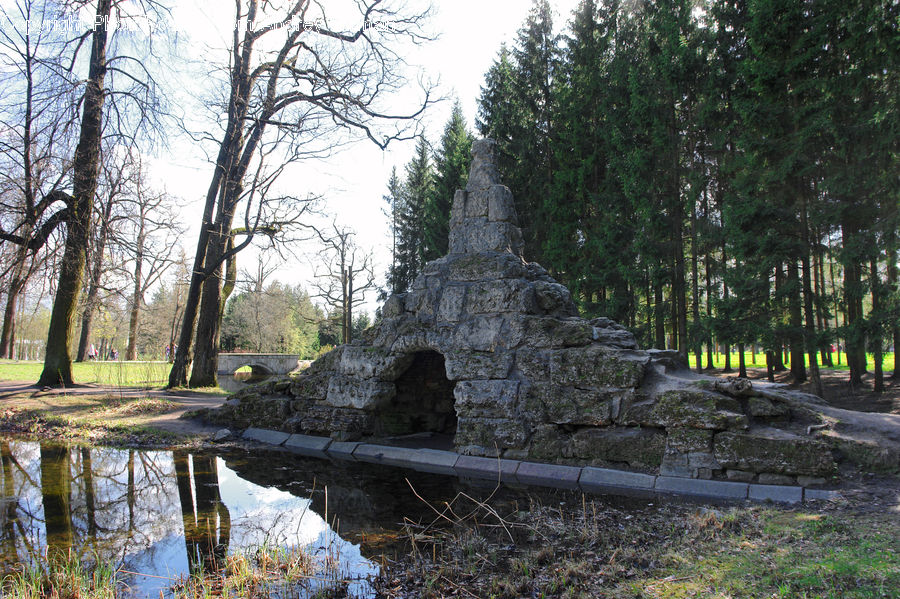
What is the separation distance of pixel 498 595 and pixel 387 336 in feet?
19.1

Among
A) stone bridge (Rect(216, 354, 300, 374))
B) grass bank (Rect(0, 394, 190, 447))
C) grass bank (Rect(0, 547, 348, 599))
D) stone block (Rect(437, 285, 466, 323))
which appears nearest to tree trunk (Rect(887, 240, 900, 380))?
stone block (Rect(437, 285, 466, 323))

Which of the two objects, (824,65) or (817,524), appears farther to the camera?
(824,65)

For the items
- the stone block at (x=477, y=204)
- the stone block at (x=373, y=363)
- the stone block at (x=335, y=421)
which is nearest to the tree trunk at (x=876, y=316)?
the stone block at (x=477, y=204)

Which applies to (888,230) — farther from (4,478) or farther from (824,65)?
(4,478)

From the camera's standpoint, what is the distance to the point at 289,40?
14.9 m

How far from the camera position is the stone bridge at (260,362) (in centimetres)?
2714

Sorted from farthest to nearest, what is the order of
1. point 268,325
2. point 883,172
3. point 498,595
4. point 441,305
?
point 268,325 < point 883,172 < point 441,305 < point 498,595

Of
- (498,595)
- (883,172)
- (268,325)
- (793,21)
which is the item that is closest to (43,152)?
(498,595)

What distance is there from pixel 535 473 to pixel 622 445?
1146mm

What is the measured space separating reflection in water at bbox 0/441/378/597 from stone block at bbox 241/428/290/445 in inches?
59.6

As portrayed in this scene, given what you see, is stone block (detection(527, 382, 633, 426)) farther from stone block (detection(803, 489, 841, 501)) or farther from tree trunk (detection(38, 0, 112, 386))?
tree trunk (detection(38, 0, 112, 386))

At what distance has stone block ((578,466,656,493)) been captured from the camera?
20.3 ft

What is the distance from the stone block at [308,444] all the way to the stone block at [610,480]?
4.08 metres

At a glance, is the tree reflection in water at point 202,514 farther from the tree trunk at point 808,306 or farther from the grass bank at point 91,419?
the tree trunk at point 808,306
